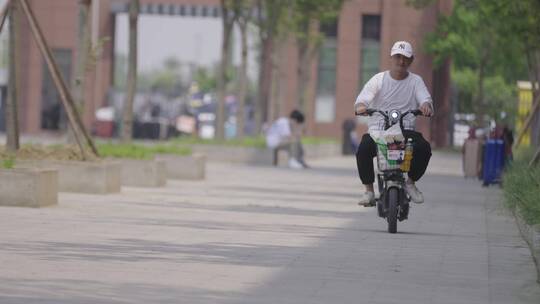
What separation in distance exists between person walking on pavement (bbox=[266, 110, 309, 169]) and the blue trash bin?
9760mm

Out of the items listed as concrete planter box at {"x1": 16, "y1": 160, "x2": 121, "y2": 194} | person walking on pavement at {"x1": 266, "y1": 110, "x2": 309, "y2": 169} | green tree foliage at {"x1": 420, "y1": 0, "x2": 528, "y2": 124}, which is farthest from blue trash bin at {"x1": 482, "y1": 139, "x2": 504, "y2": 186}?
green tree foliage at {"x1": 420, "y1": 0, "x2": 528, "y2": 124}

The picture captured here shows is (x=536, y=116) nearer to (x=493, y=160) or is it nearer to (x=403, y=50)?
(x=493, y=160)

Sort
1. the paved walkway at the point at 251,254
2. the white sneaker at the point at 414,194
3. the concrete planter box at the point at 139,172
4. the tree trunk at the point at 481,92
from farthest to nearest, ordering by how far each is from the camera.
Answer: the tree trunk at the point at 481,92, the concrete planter box at the point at 139,172, the white sneaker at the point at 414,194, the paved walkway at the point at 251,254

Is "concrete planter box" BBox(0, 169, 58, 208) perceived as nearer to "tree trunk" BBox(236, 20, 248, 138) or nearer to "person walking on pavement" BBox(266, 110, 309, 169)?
"person walking on pavement" BBox(266, 110, 309, 169)

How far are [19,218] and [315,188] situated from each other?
12.6 metres

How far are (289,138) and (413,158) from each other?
25.9 meters

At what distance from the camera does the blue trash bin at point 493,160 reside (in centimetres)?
3034

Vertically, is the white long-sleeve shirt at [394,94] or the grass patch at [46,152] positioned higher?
the white long-sleeve shirt at [394,94]

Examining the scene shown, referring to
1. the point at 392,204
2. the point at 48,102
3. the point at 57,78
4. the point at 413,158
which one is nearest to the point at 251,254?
the point at 392,204

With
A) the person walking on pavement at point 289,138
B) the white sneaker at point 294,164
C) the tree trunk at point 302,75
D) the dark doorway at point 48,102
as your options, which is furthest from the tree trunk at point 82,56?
the dark doorway at point 48,102

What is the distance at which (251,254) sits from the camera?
41.9 ft

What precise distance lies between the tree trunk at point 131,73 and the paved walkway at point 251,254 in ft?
16.3

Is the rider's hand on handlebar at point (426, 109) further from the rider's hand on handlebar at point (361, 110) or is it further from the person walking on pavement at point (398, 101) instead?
the rider's hand on handlebar at point (361, 110)

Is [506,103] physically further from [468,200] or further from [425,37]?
[468,200]
